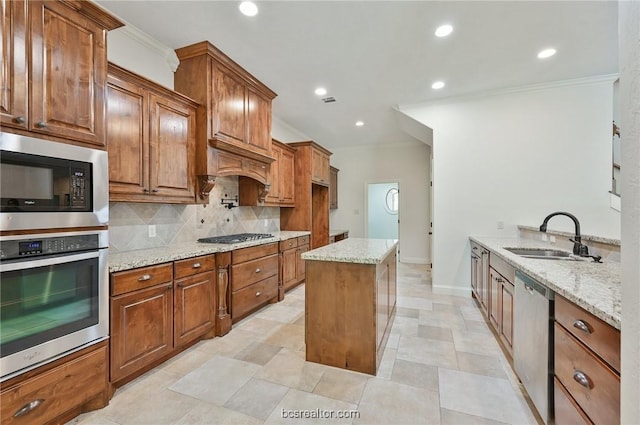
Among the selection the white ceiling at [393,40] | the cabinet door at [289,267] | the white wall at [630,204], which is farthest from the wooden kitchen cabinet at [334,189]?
the white wall at [630,204]

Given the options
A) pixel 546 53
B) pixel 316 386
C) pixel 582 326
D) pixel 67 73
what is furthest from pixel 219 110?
pixel 546 53

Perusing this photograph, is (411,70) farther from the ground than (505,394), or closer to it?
farther from the ground

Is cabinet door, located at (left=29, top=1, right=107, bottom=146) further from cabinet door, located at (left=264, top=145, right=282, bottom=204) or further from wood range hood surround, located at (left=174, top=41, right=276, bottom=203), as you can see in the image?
cabinet door, located at (left=264, top=145, right=282, bottom=204)

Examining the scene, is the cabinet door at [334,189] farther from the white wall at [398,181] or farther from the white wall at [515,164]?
the white wall at [515,164]

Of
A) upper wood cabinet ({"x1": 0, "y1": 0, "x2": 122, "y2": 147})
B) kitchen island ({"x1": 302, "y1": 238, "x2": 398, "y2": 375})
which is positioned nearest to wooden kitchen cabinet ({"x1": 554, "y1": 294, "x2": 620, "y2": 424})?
kitchen island ({"x1": 302, "y1": 238, "x2": 398, "y2": 375})

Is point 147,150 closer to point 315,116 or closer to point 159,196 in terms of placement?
point 159,196

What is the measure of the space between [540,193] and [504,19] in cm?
244

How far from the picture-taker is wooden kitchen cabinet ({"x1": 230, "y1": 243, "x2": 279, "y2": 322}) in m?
2.95

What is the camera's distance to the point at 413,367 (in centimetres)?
224

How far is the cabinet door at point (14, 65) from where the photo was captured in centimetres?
135

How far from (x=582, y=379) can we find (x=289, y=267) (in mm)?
3361

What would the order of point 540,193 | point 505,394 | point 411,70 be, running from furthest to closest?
point 540,193, point 411,70, point 505,394

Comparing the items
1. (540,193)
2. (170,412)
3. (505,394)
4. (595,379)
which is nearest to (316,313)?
(170,412)

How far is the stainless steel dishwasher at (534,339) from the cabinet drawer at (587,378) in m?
0.09
